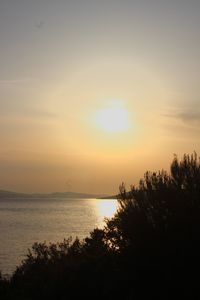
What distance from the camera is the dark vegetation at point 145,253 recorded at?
48.2ft

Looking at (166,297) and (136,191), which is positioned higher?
(136,191)

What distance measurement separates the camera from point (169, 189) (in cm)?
1638

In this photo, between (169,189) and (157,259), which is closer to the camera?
(157,259)

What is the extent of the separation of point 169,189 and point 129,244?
215 cm

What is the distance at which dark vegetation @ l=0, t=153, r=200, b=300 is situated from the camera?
14.7 metres

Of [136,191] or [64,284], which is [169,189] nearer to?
[136,191]

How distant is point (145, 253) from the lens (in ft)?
50.5

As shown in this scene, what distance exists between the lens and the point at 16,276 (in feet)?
71.6

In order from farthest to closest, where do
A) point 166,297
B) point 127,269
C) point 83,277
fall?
point 83,277, point 127,269, point 166,297

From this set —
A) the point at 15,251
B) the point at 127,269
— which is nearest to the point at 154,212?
the point at 127,269

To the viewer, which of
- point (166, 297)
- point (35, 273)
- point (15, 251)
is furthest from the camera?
point (15, 251)

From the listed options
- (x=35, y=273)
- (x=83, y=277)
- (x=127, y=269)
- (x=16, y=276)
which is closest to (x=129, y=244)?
(x=127, y=269)

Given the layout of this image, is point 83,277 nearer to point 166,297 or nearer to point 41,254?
point 166,297

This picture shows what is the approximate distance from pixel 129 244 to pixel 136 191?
6.54 feet
